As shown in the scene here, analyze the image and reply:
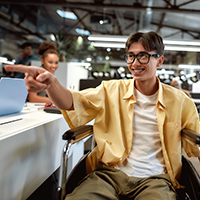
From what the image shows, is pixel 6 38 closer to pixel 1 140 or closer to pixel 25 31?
pixel 25 31

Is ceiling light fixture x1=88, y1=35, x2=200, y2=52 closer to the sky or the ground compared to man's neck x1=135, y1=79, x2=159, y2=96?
closer to the sky

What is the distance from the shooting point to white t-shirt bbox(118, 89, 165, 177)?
1265mm

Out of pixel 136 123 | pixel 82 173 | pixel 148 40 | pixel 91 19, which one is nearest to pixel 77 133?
pixel 82 173

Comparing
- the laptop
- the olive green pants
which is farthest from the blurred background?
the olive green pants

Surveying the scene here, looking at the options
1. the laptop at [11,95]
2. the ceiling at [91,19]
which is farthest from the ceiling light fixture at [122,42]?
the laptop at [11,95]

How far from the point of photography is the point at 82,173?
1306 millimetres

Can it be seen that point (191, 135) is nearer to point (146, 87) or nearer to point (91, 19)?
point (146, 87)

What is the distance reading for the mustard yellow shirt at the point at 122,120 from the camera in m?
1.29

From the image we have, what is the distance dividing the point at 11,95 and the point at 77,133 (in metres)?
0.63

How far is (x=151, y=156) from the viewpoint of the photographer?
4.26ft

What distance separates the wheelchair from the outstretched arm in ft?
0.50

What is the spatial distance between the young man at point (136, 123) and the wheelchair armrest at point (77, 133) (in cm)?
5

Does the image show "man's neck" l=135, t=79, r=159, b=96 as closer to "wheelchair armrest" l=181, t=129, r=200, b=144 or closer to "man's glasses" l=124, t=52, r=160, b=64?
"man's glasses" l=124, t=52, r=160, b=64

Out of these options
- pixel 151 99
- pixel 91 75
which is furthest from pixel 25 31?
pixel 151 99
